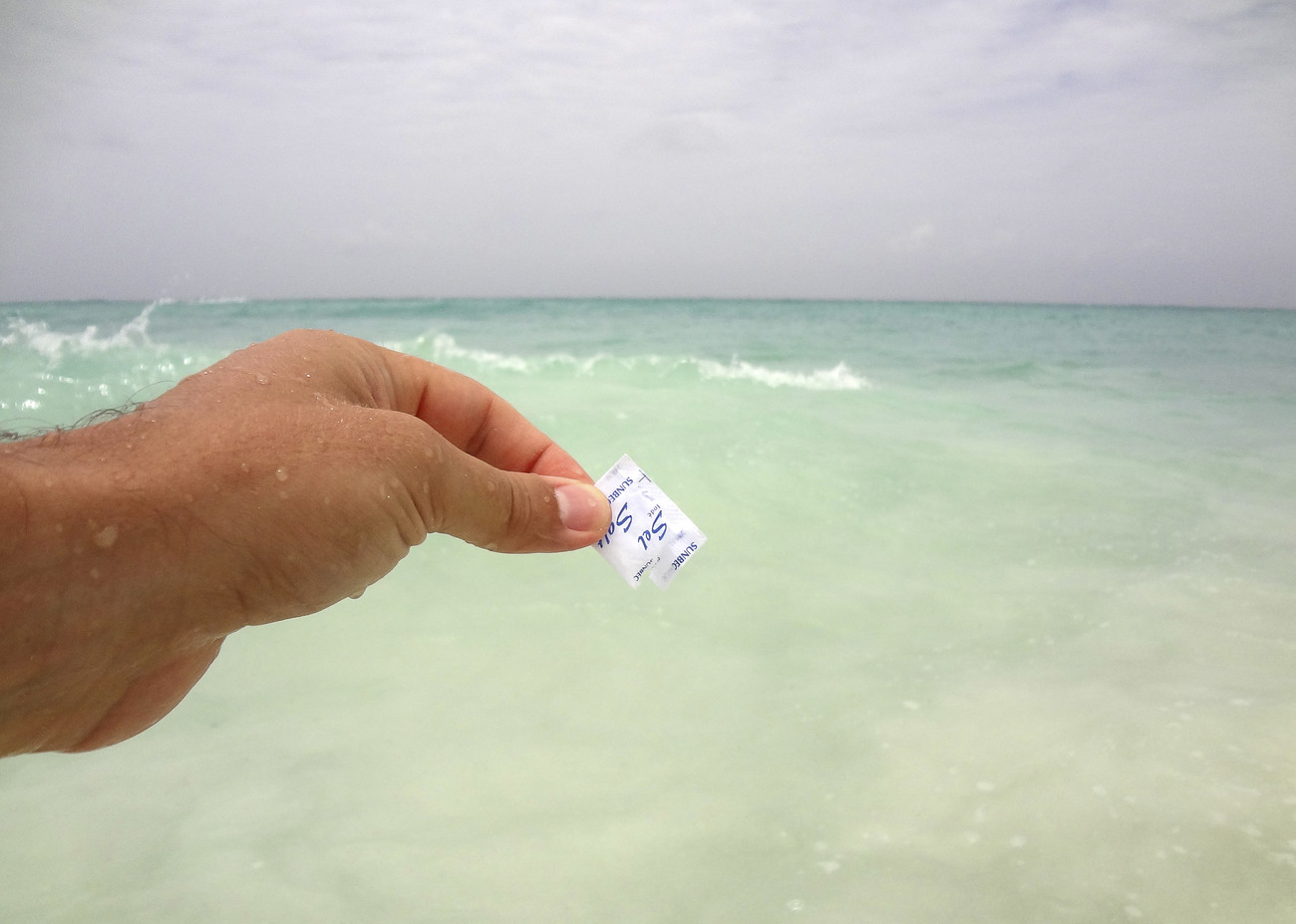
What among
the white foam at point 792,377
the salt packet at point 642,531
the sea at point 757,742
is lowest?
the sea at point 757,742

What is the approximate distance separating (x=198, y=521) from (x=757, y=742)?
4.14ft

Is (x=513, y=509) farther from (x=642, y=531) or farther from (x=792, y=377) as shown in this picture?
(x=792, y=377)

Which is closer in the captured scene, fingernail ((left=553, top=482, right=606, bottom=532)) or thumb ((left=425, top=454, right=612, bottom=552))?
thumb ((left=425, top=454, right=612, bottom=552))

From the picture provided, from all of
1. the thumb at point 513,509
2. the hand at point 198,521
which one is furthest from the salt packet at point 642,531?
the hand at point 198,521

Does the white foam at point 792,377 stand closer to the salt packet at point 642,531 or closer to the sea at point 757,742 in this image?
the sea at point 757,742

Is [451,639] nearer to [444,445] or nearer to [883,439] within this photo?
[444,445]

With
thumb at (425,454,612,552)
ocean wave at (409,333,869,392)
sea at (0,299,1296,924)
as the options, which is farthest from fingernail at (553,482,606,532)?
ocean wave at (409,333,869,392)

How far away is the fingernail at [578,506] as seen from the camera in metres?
1.06

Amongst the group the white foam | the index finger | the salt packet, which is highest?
the index finger

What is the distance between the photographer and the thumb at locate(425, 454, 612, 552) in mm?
899

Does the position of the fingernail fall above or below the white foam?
above

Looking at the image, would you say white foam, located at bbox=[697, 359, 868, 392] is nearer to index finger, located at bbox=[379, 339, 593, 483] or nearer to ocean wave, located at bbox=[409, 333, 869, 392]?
ocean wave, located at bbox=[409, 333, 869, 392]

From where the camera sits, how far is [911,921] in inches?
48.4

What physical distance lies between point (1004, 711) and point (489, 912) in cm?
117
